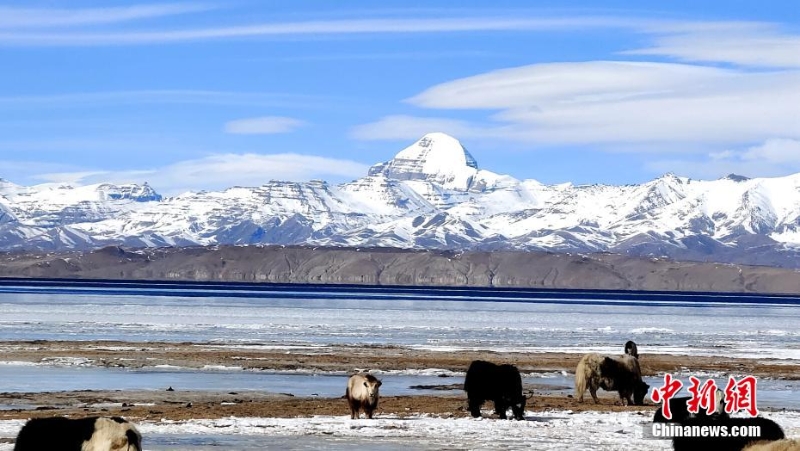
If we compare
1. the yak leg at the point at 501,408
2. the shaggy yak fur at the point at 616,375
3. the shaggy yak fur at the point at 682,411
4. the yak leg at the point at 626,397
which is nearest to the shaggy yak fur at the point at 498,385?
the yak leg at the point at 501,408

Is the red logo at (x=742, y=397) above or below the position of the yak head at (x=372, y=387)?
above

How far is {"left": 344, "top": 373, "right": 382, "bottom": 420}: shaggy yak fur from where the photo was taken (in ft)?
99.1

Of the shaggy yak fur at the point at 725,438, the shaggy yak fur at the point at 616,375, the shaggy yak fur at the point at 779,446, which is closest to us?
the shaggy yak fur at the point at 779,446

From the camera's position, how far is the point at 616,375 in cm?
3531

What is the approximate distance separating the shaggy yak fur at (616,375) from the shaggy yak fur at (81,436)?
18.7 metres

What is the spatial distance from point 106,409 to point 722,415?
19.5 metres

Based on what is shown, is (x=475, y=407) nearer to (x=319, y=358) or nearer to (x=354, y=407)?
(x=354, y=407)

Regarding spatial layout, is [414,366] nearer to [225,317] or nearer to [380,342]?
[380,342]

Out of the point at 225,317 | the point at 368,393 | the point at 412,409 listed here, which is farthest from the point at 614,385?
the point at 225,317

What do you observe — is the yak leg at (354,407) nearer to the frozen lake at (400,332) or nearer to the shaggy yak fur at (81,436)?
the shaggy yak fur at (81,436)

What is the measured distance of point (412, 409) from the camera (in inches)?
1326

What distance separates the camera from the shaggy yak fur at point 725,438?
15430 millimetres

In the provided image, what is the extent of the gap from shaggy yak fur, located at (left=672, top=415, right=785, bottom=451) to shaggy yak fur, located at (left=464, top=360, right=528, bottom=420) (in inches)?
565

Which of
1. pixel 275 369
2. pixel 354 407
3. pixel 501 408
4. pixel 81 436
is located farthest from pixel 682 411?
pixel 275 369
